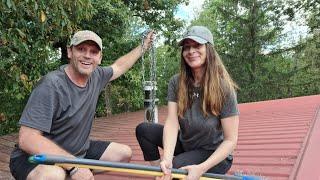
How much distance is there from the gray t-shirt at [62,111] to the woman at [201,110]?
574mm

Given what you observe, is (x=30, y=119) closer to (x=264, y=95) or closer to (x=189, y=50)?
(x=189, y=50)

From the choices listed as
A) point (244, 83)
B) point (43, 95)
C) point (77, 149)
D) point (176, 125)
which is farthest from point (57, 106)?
point (244, 83)

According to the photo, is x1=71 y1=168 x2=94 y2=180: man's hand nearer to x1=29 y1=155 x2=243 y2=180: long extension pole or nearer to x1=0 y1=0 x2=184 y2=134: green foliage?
x1=29 y1=155 x2=243 y2=180: long extension pole

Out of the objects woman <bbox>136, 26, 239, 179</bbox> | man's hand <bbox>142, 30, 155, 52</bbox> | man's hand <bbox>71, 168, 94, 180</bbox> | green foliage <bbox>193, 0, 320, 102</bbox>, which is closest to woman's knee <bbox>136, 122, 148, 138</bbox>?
woman <bbox>136, 26, 239, 179</bbox>

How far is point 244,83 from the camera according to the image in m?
22.5

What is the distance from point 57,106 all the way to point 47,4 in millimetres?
1602

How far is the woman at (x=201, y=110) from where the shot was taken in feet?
9.06

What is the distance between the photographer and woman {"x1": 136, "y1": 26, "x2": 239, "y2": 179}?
2.76m

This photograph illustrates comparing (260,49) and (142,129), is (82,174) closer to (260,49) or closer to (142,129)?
(142,129)

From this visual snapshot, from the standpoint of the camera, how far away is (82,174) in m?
2.64

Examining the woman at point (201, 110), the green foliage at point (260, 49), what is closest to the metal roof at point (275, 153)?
the woman at point (201, 110)

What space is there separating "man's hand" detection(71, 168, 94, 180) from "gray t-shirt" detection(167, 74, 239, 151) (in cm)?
75

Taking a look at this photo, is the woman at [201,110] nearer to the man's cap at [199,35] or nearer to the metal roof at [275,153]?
the man's cap at [199,35]

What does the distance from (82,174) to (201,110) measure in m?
0.89
